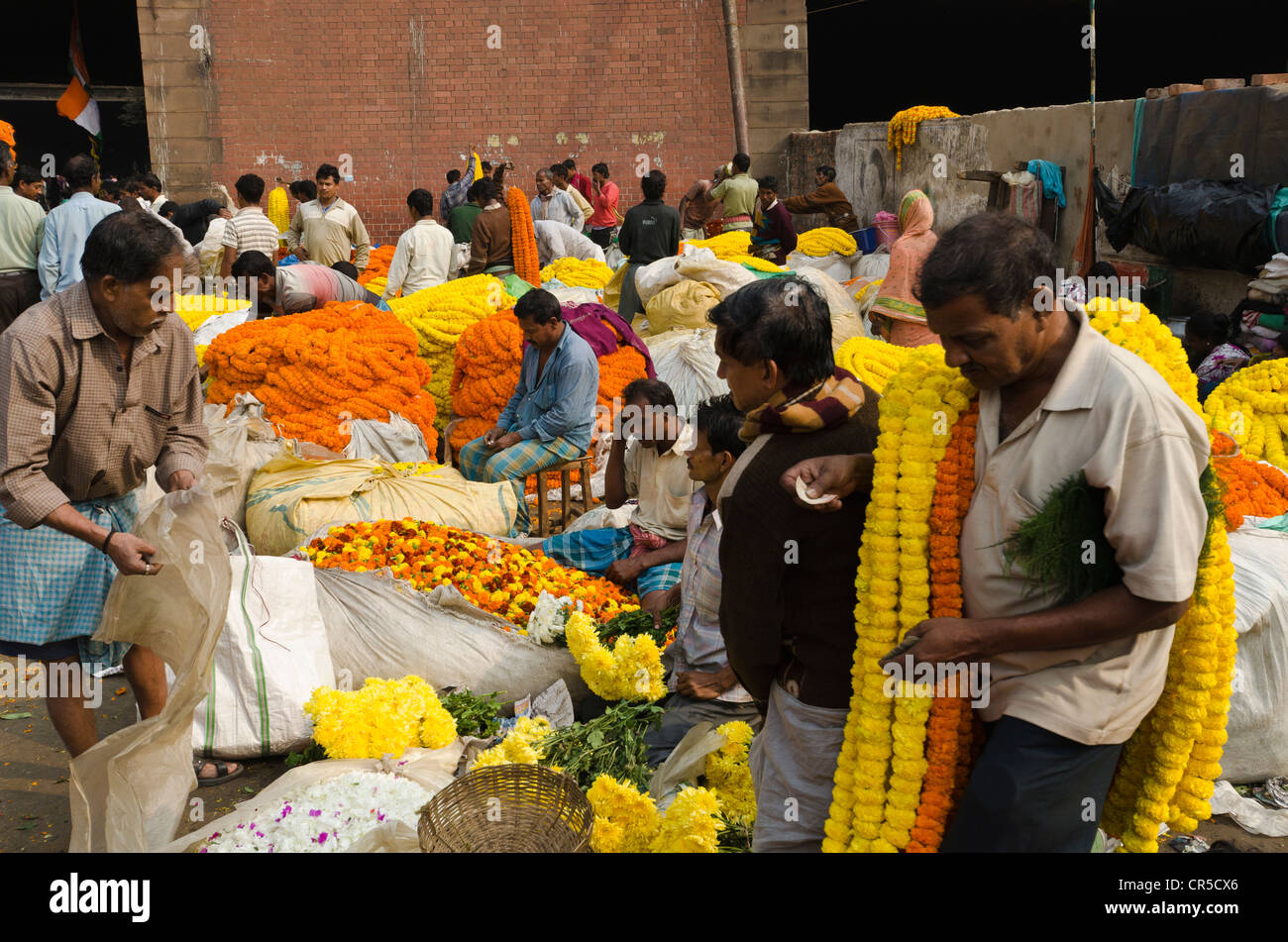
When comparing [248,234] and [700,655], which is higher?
[248,234]

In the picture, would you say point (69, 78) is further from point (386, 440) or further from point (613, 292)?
point (386, 440)

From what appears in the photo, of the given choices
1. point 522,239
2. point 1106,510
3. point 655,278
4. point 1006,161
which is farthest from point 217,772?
point 1006,161

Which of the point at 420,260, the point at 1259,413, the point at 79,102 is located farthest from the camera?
the point at 79,102

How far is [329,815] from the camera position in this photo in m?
3.20

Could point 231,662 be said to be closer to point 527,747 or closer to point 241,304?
point 527,747

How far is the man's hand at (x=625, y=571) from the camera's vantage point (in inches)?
189

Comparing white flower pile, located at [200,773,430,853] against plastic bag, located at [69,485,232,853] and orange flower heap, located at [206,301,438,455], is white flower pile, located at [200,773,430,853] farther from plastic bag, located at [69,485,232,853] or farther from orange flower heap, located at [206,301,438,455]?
orange flower heap, located at [206,301,438,455]

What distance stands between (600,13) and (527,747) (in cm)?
1393

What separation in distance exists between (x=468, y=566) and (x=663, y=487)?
Answer: 889 millimetres

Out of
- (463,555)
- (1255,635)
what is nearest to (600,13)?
(463,555)

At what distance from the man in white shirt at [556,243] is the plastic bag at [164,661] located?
28.0 feet

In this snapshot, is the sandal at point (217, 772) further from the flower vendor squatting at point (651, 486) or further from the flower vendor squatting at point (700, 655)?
the flower vendor squatting at point (651, 486)

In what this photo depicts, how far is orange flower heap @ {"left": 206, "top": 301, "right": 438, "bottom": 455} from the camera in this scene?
6.36 m

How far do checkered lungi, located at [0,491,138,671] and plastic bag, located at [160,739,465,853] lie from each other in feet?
2.24
